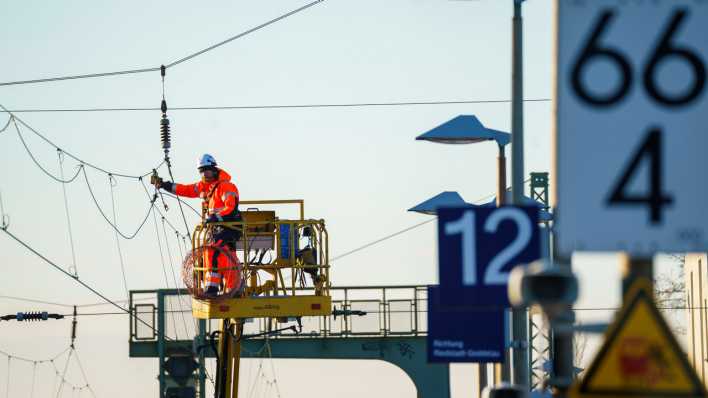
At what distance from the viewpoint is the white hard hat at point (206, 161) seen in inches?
1149

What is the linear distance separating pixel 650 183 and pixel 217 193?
68.2ft

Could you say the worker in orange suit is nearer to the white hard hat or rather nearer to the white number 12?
the white hard hat

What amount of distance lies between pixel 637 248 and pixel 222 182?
20.9 meters

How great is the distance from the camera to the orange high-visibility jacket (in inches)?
1148

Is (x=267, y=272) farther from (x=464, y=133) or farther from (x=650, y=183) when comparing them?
(x=650, y=183)

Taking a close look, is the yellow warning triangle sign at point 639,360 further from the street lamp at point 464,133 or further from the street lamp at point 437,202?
the street lamp at point 437,202

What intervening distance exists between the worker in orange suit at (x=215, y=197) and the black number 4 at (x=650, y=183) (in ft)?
67.4

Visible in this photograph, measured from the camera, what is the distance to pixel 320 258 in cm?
3106

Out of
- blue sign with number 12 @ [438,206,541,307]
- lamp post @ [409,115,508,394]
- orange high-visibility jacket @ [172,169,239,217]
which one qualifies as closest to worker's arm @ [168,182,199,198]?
orange high-visibility jacket @ [172,169,239,217]

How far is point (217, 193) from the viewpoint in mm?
29266

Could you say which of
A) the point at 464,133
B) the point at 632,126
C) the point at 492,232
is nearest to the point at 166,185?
the point at 464,133

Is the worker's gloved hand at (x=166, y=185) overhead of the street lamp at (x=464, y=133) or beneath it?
beneath

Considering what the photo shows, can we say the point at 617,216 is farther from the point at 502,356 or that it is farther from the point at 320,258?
the point at 320,258

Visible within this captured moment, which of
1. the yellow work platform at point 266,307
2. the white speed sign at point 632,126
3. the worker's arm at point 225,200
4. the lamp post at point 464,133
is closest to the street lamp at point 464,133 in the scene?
the lamp post at point 464,133
